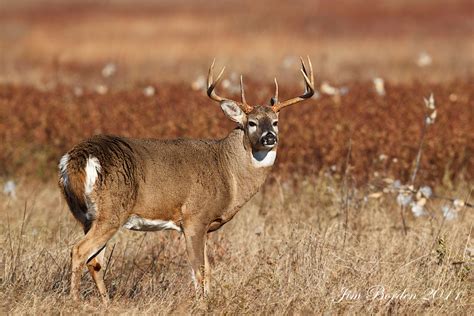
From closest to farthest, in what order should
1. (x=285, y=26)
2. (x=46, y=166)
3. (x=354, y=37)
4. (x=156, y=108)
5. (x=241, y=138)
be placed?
(x=241, y=138), (x=46, y=166), (x=156, y=108), (x=354, y=37), (x=285, y=26)

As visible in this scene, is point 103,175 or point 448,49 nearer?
point 103,175

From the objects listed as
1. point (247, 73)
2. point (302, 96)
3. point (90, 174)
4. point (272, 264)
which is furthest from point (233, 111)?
point (247, 73)

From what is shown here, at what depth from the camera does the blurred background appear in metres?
11.5

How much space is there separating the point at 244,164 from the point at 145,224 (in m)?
1.10

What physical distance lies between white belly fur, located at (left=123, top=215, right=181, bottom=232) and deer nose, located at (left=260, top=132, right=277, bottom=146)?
2.81 ft

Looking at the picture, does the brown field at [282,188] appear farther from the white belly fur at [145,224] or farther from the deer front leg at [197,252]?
the white belly fur at [145,224]

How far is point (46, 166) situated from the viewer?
38.3 ft

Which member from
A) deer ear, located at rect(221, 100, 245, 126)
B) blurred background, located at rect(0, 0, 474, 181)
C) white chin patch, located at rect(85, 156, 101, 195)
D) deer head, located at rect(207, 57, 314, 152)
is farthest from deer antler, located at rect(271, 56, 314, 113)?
blurred background, located at rect(0, 0, 474, 181)

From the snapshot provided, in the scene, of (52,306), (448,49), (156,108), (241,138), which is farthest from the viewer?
(448,49)

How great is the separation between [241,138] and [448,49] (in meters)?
17.2

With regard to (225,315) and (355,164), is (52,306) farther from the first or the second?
(355,164)

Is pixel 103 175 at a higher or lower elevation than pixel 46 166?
higher

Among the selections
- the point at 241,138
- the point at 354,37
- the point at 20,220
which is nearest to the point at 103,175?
the point at 241,138

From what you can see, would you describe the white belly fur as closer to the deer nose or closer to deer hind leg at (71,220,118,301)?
deer hind leg at (71,220,118,301)
